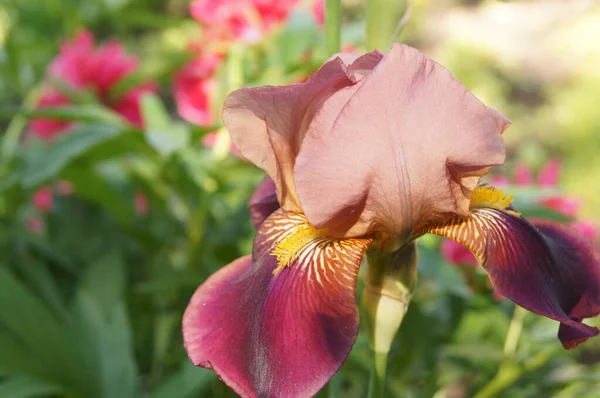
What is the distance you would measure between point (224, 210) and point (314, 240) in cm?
66

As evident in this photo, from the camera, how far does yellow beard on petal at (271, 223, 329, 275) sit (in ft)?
1.63

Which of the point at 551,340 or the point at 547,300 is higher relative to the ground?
the point at 547,300

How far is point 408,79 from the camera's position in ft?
1.48

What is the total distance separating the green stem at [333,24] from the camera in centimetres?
60

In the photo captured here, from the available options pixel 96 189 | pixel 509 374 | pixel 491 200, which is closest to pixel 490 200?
pixel 491 200

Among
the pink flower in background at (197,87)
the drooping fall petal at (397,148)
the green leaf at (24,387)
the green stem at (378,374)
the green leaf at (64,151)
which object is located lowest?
the green leaf at (24,387)

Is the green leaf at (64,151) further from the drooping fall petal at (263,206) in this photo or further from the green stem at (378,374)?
the green stem at (378,374)

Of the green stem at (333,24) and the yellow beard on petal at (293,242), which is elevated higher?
the green stem at (333,24)

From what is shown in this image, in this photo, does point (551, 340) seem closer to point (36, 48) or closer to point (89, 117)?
point (89, 117)

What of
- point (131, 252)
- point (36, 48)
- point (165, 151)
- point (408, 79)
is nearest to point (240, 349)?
point (408, 79)

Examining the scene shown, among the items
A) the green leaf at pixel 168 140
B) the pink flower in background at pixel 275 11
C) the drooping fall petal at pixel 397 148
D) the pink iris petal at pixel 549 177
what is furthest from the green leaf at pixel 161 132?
the pink iris petal at pixel 549 177

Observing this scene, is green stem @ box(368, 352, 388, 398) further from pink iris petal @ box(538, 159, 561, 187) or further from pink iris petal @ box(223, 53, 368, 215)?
pink iris petal @ box(538, 159, 561, 187)

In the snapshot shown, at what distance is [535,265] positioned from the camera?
1.66 feet

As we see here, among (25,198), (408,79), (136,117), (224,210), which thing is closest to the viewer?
(408,79)
